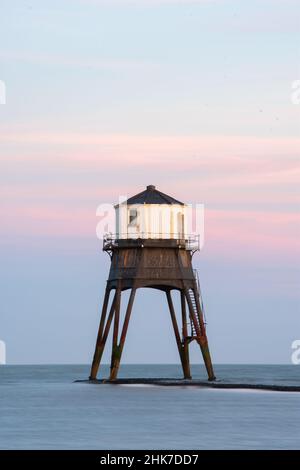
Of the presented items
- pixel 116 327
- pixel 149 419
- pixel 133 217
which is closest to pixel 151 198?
pixel 133 217

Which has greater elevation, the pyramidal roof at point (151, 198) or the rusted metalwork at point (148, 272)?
the pyramidal roof at point (151, 198)

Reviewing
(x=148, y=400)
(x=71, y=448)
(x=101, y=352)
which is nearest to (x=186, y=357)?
(x=101, y=352)

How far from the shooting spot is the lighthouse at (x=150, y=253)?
81312 millimetres

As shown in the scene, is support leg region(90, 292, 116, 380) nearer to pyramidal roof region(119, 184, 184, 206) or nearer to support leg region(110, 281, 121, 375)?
support leg region(110, 281, 121, 375)

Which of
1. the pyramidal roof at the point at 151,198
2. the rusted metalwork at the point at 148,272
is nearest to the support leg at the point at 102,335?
the rusted metalwork at the point at 148,272

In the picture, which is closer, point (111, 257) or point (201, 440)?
point (201, 440)

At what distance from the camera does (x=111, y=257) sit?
83500 mm

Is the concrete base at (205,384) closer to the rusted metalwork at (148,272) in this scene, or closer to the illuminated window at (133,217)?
the rusted metalwork at (148,272)

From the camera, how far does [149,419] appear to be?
6419cm

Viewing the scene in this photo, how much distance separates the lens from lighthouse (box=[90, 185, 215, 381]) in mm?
81312

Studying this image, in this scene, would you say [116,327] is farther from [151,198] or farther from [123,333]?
[151,198]

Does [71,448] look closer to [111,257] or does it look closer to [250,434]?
[250,434]
